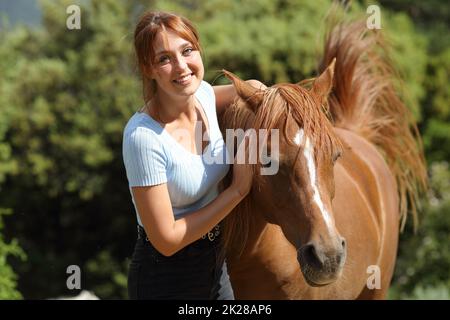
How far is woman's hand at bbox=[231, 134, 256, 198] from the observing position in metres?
2.61

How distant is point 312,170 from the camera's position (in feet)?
8.29

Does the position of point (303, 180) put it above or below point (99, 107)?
above

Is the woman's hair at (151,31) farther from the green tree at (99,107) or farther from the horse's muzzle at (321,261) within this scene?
the green tree at (99,107)

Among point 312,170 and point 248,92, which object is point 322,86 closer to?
point 248,92

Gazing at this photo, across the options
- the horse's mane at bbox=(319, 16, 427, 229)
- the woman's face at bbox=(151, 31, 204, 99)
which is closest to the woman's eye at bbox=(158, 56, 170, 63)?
the woman's face at bbox=(151, 31, 204, 99)

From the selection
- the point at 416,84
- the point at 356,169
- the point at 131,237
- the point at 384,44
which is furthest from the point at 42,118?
the point at 356,169

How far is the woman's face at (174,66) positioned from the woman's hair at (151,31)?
1 cm

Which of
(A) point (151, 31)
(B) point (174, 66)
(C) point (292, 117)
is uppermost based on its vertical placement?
(A) point (151, 31)

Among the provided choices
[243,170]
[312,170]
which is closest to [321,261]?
[312,170]

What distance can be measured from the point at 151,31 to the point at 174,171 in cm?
47

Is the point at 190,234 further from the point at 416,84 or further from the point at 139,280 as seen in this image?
the point at 416,84

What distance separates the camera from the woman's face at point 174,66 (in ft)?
8.43

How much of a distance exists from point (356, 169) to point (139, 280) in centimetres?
155

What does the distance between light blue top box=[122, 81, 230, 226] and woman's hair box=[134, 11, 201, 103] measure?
0.61ft
